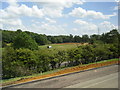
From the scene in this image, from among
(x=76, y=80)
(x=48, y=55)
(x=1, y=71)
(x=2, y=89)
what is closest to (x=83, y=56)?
(x=48, y=55)

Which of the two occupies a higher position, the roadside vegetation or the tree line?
the tree line

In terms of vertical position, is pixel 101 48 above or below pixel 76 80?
above

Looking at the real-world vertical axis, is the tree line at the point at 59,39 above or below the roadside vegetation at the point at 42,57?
above

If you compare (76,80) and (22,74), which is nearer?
(76,80)

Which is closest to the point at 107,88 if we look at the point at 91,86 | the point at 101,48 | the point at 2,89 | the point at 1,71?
the point at 91,86

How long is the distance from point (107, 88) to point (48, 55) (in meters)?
6.76

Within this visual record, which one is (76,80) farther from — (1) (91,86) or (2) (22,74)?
(2) (22,74)

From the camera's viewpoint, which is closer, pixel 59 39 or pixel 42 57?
pixel 42 57

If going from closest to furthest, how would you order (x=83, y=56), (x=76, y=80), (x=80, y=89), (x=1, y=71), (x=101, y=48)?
1. (x=80, y=89)
2. (x=76, y=80)
3. (x=1, y=71)
4. (x=83, y=56)
5. (x=101, y=48)

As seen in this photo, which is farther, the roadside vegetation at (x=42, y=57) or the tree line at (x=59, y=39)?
the tree line at (x=59, y=39)

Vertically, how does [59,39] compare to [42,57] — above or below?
above

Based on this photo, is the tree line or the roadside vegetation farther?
the tree line

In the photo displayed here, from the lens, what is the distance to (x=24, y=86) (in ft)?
25.5

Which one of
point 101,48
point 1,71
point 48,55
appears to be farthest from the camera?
point 101,48
